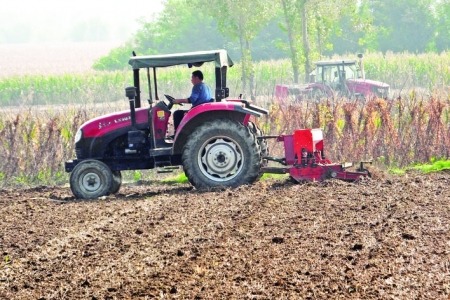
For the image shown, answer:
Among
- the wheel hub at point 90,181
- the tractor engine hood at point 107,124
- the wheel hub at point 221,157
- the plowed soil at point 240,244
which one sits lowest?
the plowed soil at point 240,244

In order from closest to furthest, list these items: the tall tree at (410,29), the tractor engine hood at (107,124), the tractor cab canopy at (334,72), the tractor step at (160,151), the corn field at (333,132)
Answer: the tractor step at (160,151) → the tractor engine hood at (107,124) → the corn field at (333,132) → the tractor cab canopy at (334,72) → the tall tree at (410,29)

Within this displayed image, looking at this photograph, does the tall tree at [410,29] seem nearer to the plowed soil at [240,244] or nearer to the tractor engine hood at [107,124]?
the tractor engine hood at [107,124]

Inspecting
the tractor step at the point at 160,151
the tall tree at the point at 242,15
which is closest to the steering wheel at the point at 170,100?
the tractor step at the point at 160,151

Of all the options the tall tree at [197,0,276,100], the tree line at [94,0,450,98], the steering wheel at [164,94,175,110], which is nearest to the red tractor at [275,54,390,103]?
the tall tree at [197,0,276,100]

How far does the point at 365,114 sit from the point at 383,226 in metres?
7.21

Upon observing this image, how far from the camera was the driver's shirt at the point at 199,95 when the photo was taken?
38.8 feet

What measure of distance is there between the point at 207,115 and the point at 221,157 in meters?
0.65

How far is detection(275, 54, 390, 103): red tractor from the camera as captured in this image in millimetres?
26750

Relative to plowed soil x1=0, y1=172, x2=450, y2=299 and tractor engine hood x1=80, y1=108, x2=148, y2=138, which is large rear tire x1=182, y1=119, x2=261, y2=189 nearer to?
plowed soil x1=0, y1=172, x2=450, y2=299

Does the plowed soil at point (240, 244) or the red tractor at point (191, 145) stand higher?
the red tractor at point (191, 145)

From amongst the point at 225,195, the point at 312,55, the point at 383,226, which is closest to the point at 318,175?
the point at 225,195

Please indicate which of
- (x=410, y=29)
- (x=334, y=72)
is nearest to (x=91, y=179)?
(x=334, y=72)

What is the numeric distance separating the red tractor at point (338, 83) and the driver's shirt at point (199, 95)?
14.7m

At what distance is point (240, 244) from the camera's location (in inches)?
324
